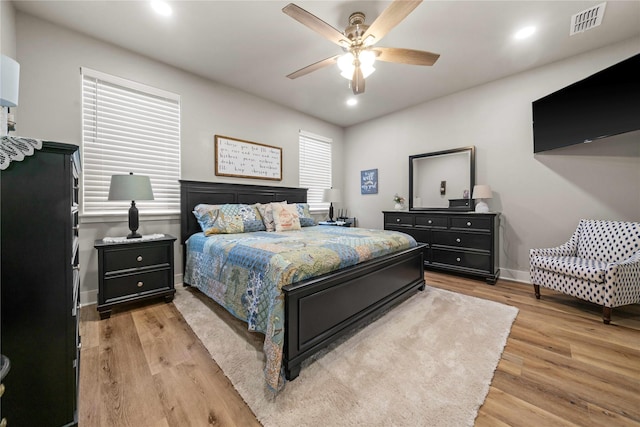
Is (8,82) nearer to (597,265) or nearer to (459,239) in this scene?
(459,239)

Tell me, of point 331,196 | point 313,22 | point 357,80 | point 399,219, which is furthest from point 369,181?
point 313,22

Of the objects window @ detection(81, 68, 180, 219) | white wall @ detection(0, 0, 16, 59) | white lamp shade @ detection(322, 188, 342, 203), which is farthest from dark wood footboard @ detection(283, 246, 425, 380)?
white wall @ detection(0, 0, 16, 59)

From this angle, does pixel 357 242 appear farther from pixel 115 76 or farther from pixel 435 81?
pixel 115 76

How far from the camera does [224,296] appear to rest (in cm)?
225

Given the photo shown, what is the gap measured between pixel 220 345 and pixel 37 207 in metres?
1.45

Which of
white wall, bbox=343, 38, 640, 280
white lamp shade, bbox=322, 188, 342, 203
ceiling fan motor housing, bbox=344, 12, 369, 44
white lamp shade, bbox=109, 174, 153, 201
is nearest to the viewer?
ceiling fan motor housing, bbox=344, 12, 369, 44

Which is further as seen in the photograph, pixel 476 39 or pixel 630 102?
pixel 476 39

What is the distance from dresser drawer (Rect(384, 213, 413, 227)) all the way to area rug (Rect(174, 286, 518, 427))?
1871 millimetres

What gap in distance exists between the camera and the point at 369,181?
17.3ft

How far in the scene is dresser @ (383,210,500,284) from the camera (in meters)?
3.38

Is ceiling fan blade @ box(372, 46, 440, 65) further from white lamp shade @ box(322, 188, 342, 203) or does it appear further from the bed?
white lamp shade @ box(322, 188, 342, 203)

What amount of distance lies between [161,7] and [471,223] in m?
4.38

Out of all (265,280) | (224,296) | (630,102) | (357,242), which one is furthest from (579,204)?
(224,296)

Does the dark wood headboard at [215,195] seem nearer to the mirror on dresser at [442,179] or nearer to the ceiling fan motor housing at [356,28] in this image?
the mirror on dresser at [442,179]
